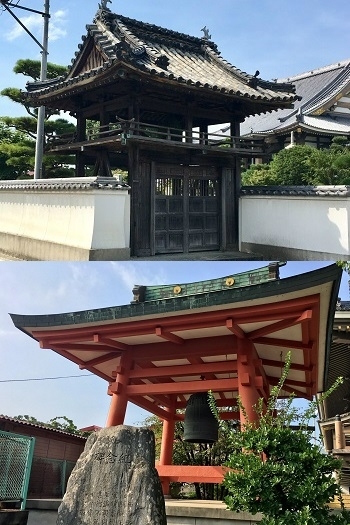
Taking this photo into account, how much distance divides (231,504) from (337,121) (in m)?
32.2

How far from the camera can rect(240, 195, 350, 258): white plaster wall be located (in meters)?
12.2

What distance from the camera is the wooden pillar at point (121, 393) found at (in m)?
7.94

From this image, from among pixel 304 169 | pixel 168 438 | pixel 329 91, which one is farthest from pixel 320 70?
pixel 168 438

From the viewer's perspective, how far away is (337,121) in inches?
1318

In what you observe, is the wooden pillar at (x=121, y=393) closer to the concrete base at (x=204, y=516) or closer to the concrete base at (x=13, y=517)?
the concrete base at (x=204, y=516)

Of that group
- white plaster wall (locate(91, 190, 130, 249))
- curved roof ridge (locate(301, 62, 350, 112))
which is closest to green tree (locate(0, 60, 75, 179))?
white plaster wall (locate(91, 190, 130, 249))

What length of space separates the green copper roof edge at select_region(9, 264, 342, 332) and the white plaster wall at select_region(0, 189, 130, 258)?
328 centimetres

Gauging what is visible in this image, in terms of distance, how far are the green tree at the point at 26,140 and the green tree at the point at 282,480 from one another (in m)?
16.8

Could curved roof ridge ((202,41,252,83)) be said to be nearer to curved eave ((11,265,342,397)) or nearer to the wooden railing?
the wooden railing

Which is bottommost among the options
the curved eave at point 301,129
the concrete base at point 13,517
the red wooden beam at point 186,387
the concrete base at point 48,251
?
the concrete base at point 13,517

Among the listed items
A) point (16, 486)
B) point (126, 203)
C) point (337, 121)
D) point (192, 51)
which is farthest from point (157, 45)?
point (337, 121)

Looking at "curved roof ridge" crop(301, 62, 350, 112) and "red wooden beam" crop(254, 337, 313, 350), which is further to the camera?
"curved roof ridge" crop(301, 62, 350, 112)

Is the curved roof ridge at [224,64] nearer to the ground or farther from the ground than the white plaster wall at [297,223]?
farther from the ground

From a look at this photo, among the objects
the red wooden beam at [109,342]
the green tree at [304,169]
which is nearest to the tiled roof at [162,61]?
the green tree at [304,169]
